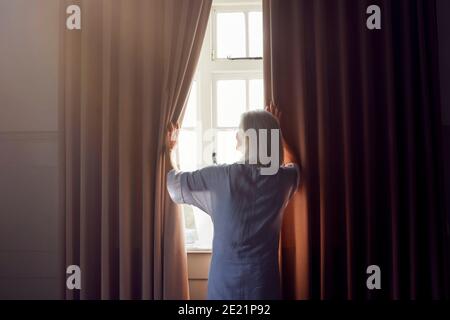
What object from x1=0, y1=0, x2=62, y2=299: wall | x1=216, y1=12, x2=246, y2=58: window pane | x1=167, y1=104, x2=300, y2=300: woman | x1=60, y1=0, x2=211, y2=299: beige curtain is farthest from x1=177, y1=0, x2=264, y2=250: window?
x1=0, y1=0, x2=62, y2=299: wall

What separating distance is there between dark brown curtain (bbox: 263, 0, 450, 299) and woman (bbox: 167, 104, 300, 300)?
11.9 inches

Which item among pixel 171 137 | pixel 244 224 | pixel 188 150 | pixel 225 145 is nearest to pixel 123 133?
pixel 171 137

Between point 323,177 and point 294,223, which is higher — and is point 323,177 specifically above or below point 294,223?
above

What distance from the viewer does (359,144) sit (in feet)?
5.61

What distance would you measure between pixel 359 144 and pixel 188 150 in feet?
2.80

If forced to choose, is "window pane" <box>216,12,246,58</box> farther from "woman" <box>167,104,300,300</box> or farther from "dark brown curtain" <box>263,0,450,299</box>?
"woman" <box>167,104,300,300</box>

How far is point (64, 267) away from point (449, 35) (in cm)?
208

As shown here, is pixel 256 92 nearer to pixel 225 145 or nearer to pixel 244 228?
pixel 225 145

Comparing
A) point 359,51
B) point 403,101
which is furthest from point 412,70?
point 359,51

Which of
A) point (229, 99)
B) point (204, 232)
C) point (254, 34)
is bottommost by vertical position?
point (204, 232)

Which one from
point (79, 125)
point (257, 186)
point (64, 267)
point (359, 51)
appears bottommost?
point (64, 267)

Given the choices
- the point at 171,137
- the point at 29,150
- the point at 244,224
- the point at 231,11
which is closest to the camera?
the point at 244,224

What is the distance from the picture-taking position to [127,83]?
5.61 ft

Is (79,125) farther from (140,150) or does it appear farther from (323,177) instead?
(323,177)
